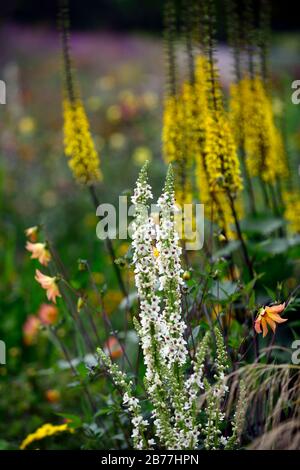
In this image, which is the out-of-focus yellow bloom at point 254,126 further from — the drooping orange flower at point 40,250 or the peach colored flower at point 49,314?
the peach colored flower at point 49,314

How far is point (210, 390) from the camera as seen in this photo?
1916 millimetres

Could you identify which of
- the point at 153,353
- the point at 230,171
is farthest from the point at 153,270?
Answer: the point at 230,171

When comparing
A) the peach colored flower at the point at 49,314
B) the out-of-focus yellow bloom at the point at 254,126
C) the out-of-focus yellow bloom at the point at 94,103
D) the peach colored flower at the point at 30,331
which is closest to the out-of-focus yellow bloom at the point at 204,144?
the out-of-focus yellow bloom at the point at 254,126

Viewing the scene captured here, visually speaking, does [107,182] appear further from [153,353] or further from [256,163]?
[153,353]

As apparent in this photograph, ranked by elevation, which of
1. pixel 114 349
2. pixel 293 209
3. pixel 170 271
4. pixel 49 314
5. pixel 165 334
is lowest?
pixel 114 349

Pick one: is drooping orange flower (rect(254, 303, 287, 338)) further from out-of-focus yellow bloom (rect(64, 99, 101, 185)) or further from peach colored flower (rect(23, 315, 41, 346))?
peach colored flower (rect(23, 315, 41, 346))

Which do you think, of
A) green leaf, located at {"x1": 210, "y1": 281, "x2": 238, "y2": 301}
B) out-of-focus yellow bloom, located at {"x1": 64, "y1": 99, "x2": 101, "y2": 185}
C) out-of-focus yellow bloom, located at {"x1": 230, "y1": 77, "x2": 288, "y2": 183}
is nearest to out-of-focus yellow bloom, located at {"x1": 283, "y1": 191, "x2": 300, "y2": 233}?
out-of-focus yellow bloom, located at {"x1": 230, "y1": 77, "x2": 288, "y2": 183}

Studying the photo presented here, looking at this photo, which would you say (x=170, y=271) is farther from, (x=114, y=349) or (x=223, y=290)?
(x=114, y=349)

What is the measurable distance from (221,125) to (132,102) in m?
4.95

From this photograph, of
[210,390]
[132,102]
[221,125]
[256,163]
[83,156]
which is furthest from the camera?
[132,102]

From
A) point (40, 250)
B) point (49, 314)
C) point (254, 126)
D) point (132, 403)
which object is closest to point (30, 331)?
point (49, 314)

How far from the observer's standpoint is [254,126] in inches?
122

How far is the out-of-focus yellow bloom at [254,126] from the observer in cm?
311
